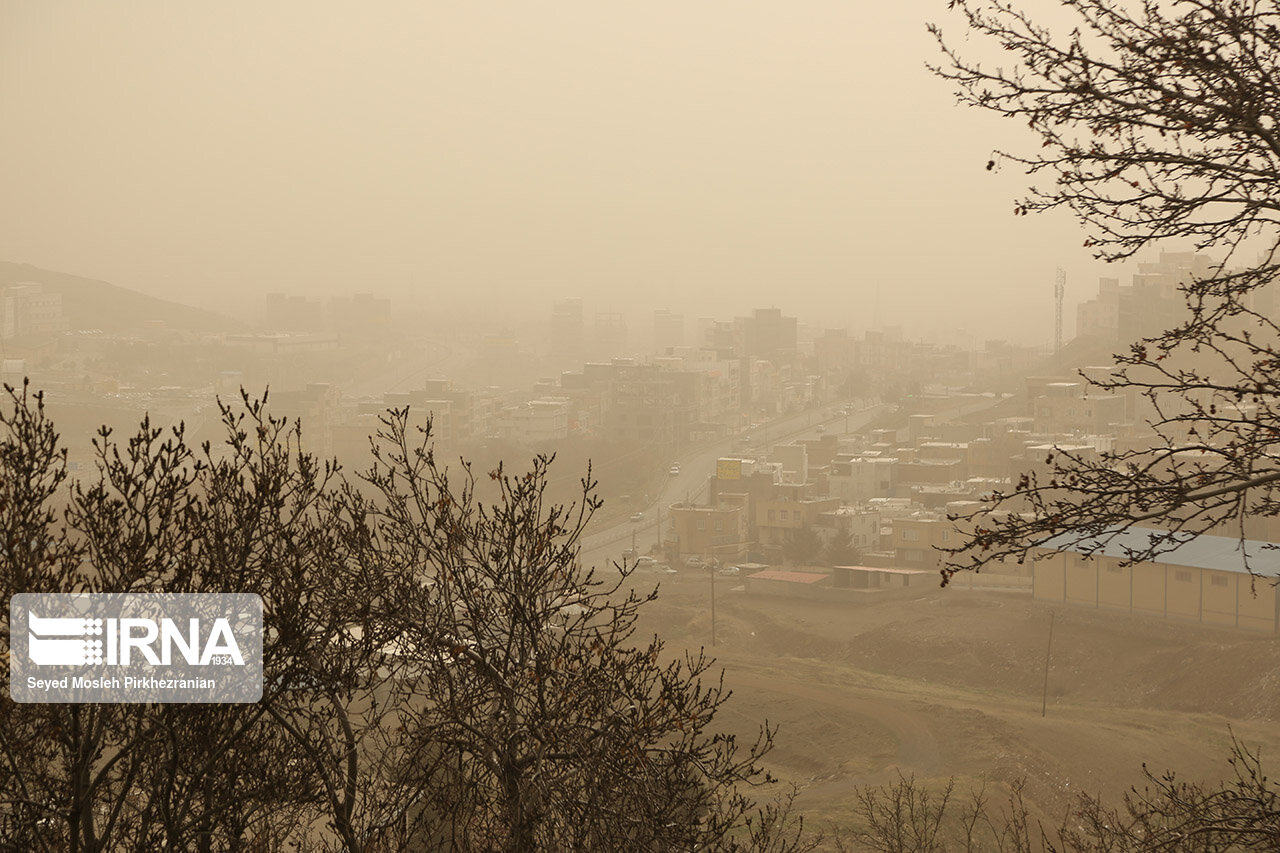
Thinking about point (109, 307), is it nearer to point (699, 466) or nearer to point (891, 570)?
point (699, 466)

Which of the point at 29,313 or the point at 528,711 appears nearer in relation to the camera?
the point at 528,711

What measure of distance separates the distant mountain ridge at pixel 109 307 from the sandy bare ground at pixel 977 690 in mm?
32174

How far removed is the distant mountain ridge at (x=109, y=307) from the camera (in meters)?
38.7

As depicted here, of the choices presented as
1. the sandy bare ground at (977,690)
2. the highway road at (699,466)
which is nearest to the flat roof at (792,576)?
the sandy bare ground at (977,690)

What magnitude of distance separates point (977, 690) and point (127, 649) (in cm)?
975

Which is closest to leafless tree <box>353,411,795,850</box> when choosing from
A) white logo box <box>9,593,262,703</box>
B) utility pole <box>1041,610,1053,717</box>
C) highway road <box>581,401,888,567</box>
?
white logo box <box>9,593,262,703</box>

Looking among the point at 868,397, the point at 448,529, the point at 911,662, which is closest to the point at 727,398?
the point at 868,397

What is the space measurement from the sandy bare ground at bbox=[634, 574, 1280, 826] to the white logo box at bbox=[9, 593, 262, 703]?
501cm

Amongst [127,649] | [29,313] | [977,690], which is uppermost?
[29,313]

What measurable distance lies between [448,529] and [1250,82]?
1633mm

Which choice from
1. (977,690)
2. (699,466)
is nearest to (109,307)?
(699,466)

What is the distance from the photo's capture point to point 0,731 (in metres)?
1.54

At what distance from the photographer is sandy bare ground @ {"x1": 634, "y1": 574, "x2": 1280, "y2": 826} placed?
762 centimetres

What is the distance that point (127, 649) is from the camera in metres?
1.63
